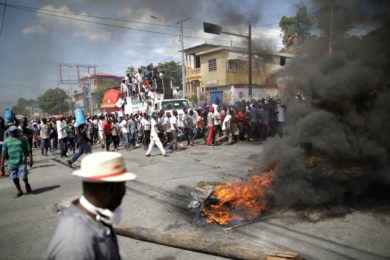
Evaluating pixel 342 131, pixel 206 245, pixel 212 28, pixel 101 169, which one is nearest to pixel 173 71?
pixel 212 28

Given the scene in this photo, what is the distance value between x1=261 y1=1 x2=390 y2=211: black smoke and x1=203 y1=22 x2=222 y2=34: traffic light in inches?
266

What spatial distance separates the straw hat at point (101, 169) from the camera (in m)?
1.38

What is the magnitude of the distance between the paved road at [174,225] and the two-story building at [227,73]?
8.79m

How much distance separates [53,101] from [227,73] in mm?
49859

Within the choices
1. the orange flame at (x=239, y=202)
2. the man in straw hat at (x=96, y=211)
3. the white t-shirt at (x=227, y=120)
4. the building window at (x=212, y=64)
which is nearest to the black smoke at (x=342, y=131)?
the orange flame at (x=239, y=202)

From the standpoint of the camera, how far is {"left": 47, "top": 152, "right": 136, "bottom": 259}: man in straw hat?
126 centimetres

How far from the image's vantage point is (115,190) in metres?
1.47

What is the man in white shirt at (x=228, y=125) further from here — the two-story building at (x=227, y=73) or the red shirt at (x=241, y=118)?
the two-story building at (x=227, y=73)

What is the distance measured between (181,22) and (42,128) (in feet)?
53.1

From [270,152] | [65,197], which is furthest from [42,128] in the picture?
[270,152]

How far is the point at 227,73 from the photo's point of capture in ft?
82.1

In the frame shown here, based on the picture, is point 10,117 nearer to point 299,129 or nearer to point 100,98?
point 299,129

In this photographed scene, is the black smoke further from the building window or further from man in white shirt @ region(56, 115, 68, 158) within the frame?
the building window

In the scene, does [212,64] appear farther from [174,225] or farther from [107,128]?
[174,225]
